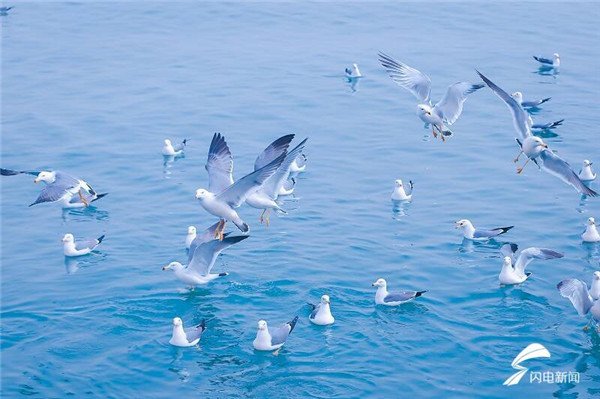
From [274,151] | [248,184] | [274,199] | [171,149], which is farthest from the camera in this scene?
[171,149]

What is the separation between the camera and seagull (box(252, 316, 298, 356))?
18.0 meters

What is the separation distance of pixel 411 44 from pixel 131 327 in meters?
25.3

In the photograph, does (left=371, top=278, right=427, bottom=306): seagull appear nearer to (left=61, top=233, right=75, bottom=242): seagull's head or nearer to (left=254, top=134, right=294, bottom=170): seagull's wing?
(left=254, top=134, right=294, bottom=170): seagull's wing

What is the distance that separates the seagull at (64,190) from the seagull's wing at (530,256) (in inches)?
473

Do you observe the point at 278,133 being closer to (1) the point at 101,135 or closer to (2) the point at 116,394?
(1) the point at 101,135

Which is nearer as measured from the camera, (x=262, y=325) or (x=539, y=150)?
(x=262, y=325)

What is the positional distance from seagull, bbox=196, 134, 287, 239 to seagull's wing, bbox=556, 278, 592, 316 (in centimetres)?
667

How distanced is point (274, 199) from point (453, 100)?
5742 millimetres

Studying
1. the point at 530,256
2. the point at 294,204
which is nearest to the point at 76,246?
the point at 294,204

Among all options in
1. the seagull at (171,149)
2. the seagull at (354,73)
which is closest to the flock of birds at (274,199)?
the seagull at (171,149)

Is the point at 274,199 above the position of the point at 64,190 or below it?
above

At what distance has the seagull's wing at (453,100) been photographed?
23.9 meters

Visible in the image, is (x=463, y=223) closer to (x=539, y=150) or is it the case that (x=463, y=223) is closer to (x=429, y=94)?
(x=539, y=150)

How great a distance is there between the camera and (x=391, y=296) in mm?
19844
